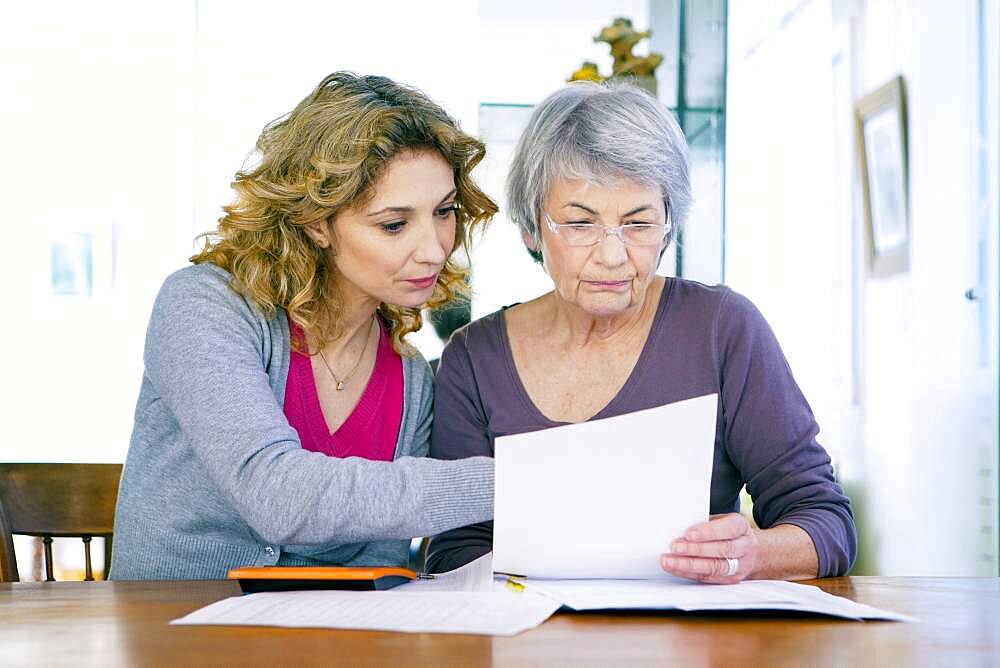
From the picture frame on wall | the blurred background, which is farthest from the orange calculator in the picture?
the picture frame on wall

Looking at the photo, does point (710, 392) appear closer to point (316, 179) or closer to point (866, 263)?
point (316, 179)

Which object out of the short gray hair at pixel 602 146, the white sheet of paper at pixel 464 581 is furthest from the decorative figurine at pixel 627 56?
the white sheet of paper at pixel 464 581

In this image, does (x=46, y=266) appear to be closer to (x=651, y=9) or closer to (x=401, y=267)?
(x=651, y=9)

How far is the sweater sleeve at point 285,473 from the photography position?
129 cm

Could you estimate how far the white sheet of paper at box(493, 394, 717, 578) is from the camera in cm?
117

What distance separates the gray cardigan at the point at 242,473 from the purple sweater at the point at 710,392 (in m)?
0.08

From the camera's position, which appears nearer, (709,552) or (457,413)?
(709,552)

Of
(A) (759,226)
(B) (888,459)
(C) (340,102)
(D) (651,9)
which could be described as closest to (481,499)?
(C) (340,102)

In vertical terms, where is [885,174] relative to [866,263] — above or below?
above

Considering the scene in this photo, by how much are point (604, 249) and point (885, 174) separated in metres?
2.85

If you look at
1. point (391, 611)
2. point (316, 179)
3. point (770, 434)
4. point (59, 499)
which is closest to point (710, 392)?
point (770, 434)

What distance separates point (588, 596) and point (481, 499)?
0.22m

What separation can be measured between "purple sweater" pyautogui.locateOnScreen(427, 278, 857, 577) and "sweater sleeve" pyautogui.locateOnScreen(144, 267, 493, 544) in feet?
0.88

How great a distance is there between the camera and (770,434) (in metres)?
1.60
